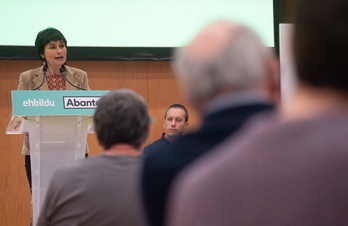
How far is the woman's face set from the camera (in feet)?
12.8

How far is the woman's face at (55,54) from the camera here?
12.8ft

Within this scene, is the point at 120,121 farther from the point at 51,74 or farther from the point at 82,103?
the point at 51,74

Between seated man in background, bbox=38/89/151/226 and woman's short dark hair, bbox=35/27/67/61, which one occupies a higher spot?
woman's short dark hair, bbox=35/27/67/61

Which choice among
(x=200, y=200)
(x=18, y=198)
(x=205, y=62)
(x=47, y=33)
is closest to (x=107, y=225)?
(x=205, y=62)

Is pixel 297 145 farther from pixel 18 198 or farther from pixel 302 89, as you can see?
pixel 18 198

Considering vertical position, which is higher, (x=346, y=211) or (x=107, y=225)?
(x=346, y=211)

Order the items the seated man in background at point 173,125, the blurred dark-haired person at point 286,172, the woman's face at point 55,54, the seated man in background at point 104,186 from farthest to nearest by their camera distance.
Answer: the seated man in background at point 173,125 < the woman's face at point 55,54 < the seated man in background at point 104,186 < the blurred dark-haired person at point 286,172

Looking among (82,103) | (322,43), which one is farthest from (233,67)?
(82,103)

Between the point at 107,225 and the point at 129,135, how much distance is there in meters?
→ 0.31

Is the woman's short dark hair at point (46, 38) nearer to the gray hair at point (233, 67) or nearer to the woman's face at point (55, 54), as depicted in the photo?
the woman's face at point (55, 54)

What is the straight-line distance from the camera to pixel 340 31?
0.68m

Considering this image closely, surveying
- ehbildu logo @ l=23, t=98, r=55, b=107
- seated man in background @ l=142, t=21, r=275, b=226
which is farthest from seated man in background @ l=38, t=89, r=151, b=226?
ehbildu logo @ l=23, t=98, r=55, b=107

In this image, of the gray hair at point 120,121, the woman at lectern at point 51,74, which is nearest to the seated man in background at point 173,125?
the woman at lectern at point 51,74

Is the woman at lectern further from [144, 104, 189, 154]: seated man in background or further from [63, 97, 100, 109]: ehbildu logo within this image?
[144, 104, 189, 154]: seated man in background
